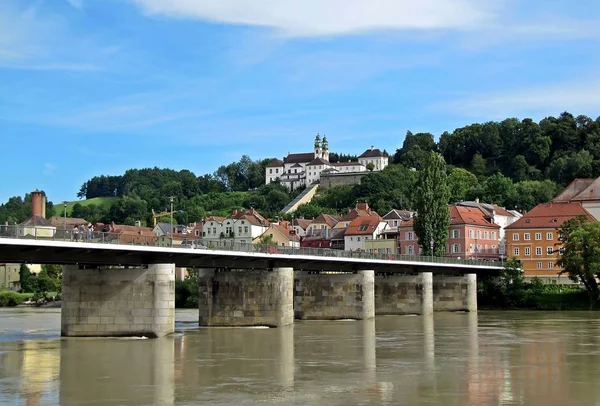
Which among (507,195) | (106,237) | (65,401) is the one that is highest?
(507,195)

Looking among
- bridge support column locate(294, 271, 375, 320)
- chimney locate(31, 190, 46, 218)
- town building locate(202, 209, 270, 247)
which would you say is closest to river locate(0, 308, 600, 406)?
bridge support column locate(294, 271, 375, 320)

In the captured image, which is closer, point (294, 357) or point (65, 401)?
point (65, 401)

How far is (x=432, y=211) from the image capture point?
9744 centimetres

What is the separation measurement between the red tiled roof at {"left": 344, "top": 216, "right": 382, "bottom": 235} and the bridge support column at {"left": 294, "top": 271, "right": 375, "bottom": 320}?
2696 inches

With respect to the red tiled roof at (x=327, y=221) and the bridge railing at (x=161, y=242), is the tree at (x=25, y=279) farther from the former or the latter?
the bridge railing at (x=161, y=242)

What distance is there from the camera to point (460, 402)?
2823cm

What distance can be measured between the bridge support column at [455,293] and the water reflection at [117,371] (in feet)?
145

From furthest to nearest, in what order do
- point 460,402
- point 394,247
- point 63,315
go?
point 394,247 → point 63,315 → point 460,402

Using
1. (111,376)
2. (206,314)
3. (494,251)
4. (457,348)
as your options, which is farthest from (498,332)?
(494,251)

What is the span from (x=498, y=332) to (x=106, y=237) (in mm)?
25658

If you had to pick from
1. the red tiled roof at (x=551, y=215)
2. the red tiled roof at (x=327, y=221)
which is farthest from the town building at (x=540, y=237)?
the red tiled roof at (x=327, y=221)

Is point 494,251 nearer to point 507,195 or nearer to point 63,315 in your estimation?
point 507,195

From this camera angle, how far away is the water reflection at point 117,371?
30.4 metres

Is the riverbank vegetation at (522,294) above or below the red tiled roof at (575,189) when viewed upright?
below
